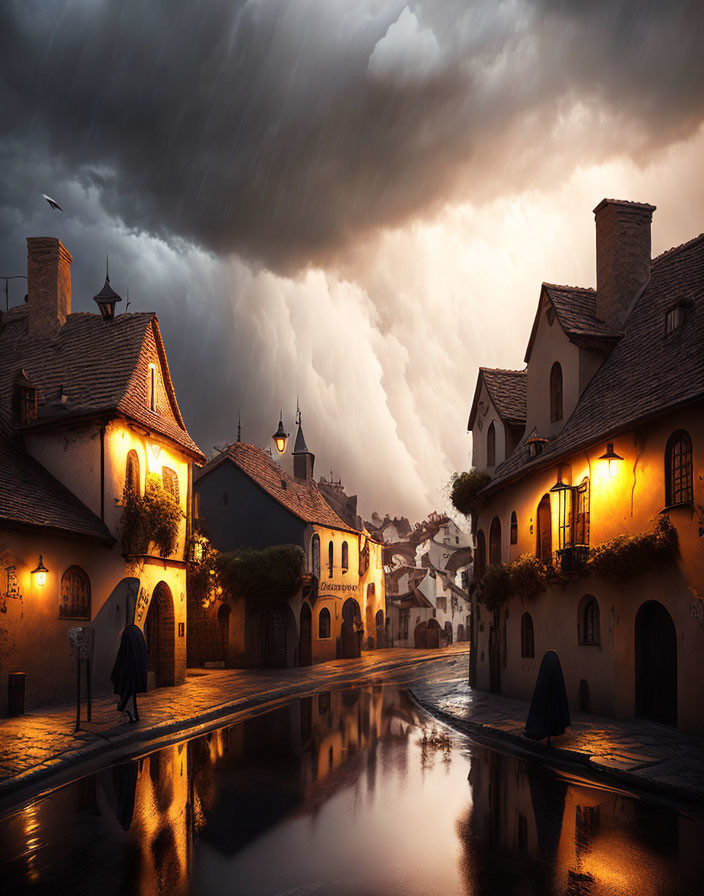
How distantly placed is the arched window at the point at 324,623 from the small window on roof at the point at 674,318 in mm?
26362

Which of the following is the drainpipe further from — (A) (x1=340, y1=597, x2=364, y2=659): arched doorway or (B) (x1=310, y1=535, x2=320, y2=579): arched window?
(A) (x1=340, y1=597, x2=364, y2=659): arched doorway

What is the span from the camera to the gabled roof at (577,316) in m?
19.9

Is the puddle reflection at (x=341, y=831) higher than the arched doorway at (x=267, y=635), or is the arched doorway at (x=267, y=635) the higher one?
the puddle reflection at (x=341, y=831)

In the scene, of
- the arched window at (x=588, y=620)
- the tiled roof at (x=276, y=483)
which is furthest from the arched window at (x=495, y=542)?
the tiled roof at (x=276, y=483)

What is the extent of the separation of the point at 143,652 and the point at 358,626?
30360 millimetres

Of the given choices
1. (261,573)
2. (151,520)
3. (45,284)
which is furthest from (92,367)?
(261,573)

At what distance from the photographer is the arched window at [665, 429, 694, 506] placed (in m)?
13.8

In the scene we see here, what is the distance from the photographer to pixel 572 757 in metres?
12.1

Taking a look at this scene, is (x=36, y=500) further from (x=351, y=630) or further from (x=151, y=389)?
(x=351, y=630)

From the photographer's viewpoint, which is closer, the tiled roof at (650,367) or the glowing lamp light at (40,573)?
the tiled roof at (650,367)

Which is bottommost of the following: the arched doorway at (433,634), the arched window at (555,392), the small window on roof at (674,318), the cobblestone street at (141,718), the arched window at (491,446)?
the arched doorway at (433,634)

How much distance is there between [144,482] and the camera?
73.7 ft

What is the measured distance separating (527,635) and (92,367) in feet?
46.2

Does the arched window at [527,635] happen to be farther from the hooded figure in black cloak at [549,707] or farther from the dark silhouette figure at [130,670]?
the dark silhouette figure at [130,670]
